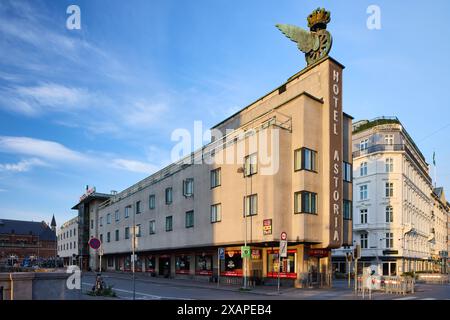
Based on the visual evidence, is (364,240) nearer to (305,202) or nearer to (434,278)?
(434,278)

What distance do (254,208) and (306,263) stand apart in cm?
593

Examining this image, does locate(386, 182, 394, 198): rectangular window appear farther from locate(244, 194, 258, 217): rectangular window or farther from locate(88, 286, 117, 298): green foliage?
locate(88, 286, 117, 298): green foliage

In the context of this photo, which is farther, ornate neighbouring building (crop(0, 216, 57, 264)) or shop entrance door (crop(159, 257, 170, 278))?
ornate neighbouring building (crop(0, 216, 57, 264))

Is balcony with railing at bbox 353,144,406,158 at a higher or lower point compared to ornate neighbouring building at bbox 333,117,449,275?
higher

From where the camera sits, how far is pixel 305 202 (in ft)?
104

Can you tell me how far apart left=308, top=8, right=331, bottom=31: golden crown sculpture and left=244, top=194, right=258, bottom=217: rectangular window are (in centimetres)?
1640

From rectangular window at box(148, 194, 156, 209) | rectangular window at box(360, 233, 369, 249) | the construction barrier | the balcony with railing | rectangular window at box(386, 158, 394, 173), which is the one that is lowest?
the construction barrier

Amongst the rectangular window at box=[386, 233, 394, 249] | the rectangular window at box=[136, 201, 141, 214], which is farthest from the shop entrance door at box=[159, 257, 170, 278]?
the rectangular window at box=[386, 233, 394, 249]

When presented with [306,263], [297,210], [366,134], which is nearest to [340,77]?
[297,210]

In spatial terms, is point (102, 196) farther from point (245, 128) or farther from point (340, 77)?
point (340, 77)

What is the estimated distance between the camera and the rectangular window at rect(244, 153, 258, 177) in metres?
33.4

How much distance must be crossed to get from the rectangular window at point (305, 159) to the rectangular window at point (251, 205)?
407 cm

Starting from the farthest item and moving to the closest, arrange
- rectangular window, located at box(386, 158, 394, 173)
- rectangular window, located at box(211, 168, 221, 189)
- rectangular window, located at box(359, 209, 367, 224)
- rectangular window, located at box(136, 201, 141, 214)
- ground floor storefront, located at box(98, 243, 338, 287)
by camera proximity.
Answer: rectangular window, located at box(359, 209, 367, 224)
rectangular window, located at box(386, 158, 394, 173)
rectangular window, located at box(136, 201, 141, 214)
rectangular window, located at box(211, 168, 221, 189)
ground floor storefront, located at box(98, 243, 338, 287)

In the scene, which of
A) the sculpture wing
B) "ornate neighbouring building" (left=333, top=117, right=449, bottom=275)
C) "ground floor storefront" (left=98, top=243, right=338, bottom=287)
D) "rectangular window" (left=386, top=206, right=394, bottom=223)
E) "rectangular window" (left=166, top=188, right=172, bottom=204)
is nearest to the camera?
"ground floor storefront" (left=98, top=243, right=338, bottom=287)
